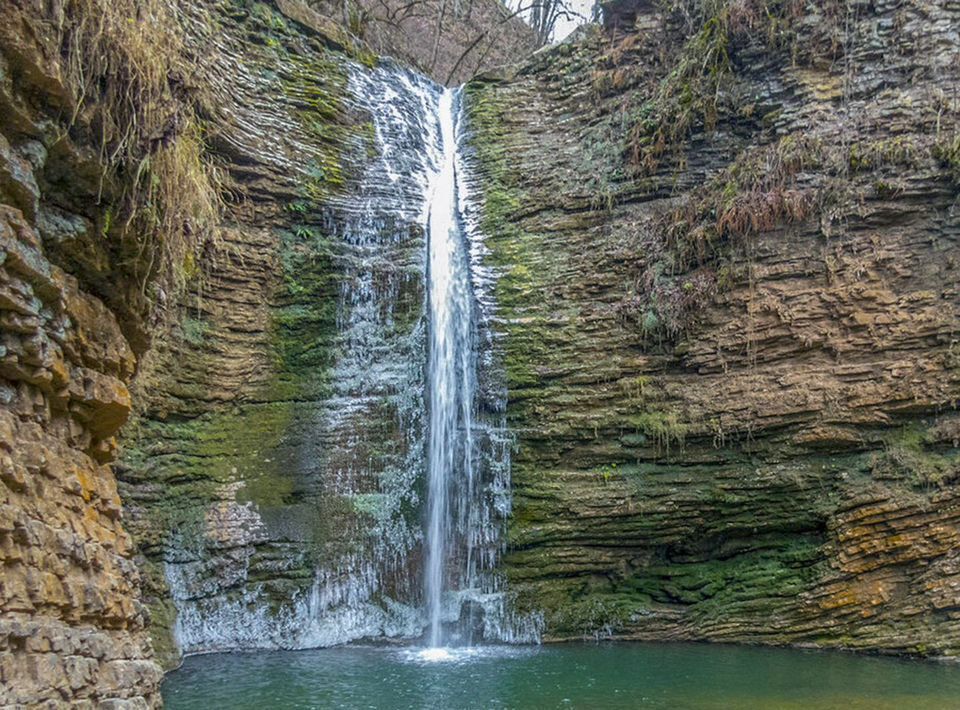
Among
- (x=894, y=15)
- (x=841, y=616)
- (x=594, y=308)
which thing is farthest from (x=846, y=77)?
(x=841, y=616)

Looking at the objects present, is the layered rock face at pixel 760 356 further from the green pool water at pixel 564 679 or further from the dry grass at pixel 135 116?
the dry grass at pixel 135 116

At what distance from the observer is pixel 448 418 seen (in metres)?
9.76

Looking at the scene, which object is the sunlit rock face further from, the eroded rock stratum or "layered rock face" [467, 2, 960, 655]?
"layered rock face" [467, 2, 960, 655]

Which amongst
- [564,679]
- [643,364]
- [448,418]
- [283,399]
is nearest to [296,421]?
[283,399]

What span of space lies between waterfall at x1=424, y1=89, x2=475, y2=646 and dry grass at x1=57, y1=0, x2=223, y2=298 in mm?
5207

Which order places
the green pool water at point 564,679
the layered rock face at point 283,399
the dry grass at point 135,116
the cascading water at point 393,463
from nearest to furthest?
1. the dry grass at point 135,116
2. the green pool water at point 564,679
3. the layered rock face at point 283,399
4. the cascading water at point 393,463

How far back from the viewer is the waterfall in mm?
9359

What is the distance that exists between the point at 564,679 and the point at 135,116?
5.83 m

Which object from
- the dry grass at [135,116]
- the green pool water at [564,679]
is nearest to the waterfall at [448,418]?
the green pool water at [564,679]

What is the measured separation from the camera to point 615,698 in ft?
A: 21.0

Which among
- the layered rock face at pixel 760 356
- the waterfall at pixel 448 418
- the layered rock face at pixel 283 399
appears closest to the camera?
the layered rock face at pixel 760 356

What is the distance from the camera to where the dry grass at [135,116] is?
→ 3.97 meters

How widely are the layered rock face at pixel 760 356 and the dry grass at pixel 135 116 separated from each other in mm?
5693

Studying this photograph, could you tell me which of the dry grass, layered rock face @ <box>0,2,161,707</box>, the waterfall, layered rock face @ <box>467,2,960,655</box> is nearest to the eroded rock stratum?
layered rock face @ <box>467,2,960,655</box>
